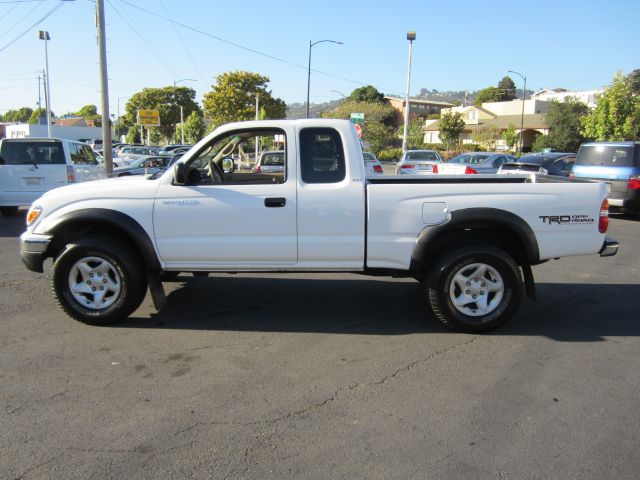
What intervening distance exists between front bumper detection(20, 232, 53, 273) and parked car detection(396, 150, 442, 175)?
15.0 metres

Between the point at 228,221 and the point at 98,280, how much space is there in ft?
4.57

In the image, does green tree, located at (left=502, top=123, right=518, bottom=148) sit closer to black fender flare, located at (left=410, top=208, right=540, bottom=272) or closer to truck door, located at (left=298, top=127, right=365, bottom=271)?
black fender flare, located at (left=410, top=208, right=540, bottom=272)

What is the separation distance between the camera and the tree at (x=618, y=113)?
1363 inches

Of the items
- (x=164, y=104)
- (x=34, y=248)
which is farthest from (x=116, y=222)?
(x=164, y=104)

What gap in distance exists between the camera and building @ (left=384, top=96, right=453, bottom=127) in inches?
3816

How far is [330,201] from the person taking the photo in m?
4.97

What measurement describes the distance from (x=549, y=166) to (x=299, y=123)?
1262cm

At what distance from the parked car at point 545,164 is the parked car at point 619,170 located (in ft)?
7.20

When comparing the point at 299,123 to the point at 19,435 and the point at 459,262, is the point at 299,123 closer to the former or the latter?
the point at 459,262

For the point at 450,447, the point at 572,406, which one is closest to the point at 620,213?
the point at 572,406

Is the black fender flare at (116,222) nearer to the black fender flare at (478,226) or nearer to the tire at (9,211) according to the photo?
the black fender flare at (478,226)

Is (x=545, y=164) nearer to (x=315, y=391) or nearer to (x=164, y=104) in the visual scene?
(x=315, y=391)

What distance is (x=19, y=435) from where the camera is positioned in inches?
129

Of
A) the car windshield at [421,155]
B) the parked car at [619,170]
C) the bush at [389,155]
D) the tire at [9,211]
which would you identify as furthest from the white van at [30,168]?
the bush at [389,155]
